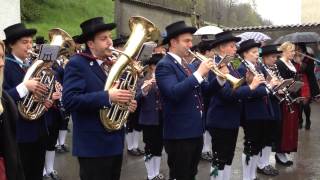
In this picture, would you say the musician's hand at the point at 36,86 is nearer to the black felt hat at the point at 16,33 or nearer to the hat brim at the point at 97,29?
the black felt hat at the point at 16,33

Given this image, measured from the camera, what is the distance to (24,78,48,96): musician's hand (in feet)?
14.9

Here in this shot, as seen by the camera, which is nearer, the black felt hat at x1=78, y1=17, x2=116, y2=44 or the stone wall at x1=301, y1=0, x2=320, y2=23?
the black felt hat at x1=78, y1=17, x2=116, y2=44

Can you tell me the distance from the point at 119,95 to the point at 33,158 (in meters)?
1.85

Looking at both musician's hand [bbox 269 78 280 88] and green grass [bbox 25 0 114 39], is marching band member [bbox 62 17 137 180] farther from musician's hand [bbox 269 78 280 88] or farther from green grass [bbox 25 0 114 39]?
green grass [bbox 25 0 114 39]

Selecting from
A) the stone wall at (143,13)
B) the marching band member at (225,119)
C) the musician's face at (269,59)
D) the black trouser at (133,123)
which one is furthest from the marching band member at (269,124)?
the stone wall at (143,13)

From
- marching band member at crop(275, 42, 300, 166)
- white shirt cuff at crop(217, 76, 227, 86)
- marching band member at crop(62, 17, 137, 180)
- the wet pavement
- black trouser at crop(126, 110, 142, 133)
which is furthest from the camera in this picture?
black trouser at crop(126, 110, 142, 133)

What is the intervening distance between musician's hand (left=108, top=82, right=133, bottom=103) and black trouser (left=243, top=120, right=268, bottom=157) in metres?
3.04

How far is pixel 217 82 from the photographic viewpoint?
512 centimetres

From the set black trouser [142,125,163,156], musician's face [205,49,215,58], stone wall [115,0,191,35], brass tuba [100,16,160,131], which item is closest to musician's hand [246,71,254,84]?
musician's face [205,49,215,58]

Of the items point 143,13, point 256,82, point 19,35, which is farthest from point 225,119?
point 143,13

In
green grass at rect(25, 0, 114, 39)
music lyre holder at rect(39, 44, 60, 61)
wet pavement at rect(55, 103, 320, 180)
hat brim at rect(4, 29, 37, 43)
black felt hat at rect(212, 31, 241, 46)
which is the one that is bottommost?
wet pavement at rect(55, 103, 320, 180)

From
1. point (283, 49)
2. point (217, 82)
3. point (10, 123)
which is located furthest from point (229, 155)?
point (10, 123)

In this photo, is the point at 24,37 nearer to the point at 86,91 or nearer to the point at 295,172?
the point at 86,91

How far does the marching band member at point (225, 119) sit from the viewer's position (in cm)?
551
